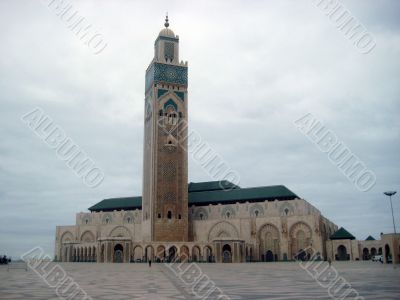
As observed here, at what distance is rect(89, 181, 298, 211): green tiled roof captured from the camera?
59094mm

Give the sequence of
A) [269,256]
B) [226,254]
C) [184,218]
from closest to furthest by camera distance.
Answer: [226,254] < [269,256] < [184,218]

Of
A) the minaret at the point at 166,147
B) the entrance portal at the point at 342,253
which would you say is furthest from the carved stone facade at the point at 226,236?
the minaret at the point at 166,147

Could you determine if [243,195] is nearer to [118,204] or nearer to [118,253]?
[118,253]

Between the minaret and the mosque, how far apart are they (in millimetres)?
118

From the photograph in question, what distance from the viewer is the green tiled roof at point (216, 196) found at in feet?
194

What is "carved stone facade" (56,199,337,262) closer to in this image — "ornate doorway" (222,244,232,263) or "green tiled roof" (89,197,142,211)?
"ornate doorway" (222,244,232,263)

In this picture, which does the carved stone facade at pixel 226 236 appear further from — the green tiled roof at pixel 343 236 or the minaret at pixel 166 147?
the minaret at pixel 166 147

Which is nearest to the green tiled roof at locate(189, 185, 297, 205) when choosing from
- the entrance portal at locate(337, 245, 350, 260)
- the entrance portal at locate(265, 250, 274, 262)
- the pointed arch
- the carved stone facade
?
the carved stone facade

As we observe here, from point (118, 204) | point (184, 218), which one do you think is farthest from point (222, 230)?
point (118, 204)

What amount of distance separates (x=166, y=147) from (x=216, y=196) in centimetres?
1079

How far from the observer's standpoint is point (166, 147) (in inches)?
2227

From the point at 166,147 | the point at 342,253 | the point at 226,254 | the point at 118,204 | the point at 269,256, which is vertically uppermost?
the point at 166,147

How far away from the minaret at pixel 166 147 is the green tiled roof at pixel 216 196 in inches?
257

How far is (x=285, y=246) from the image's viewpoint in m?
52.4
